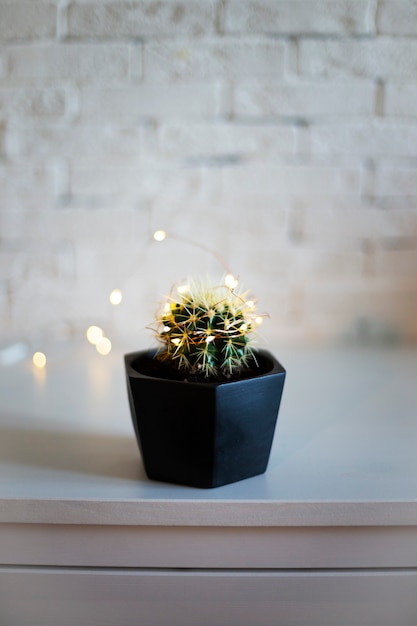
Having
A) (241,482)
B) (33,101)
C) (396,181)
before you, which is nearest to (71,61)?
(33,101)

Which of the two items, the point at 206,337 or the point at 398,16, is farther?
the point at 398,16

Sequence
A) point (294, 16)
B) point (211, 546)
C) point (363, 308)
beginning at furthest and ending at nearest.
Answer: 1. point (363, 308)
2. point (294, 16)
3. point (211, 546)

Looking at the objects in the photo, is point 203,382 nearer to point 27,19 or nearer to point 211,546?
point 211,546

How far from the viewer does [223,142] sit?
1120 millimetres

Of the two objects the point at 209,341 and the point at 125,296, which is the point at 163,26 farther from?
the point at 209,341

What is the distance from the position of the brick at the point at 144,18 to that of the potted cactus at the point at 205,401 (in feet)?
2.27

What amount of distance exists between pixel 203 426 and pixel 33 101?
32.2 inches

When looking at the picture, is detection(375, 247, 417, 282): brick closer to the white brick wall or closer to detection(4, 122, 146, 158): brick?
the white brick wall

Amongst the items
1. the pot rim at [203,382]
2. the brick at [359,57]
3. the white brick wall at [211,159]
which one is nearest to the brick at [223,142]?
the white brick wall at [211,159]

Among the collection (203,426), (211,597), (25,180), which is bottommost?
(211,597)

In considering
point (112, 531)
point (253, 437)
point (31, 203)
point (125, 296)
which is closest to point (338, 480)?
point (253, 437)

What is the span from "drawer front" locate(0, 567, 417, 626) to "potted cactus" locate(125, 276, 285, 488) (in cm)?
9

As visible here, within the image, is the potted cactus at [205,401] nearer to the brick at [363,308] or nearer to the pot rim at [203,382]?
the pot rim at [203,382]

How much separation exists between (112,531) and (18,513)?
85 mm
